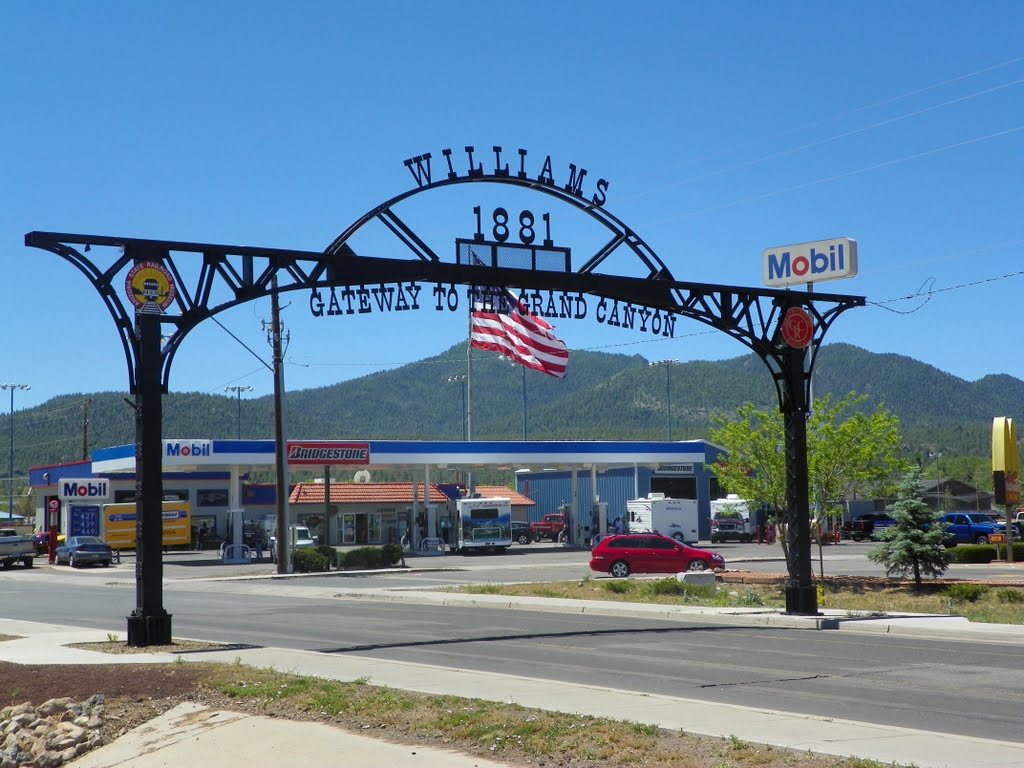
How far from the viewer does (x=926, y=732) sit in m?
10.2

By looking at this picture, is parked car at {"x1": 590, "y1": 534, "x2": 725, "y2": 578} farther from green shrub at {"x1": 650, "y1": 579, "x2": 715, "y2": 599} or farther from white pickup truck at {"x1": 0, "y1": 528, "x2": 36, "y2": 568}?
white pickup truck at {"x1": 0, "y1": 528, "x2": 36, "y2": 568}

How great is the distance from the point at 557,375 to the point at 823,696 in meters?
36.6

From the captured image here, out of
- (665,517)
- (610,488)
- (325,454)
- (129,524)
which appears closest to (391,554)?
(325,454)

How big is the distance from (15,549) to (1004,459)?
4149 cm

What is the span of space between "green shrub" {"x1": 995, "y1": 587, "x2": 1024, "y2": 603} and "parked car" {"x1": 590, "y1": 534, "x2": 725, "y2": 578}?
1291cm

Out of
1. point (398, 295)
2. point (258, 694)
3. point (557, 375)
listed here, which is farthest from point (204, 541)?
point (258, 694)

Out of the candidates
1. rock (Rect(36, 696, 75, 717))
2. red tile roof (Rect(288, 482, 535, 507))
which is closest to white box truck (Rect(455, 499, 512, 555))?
red tile roof (Rect(288, 482, 535, 507))

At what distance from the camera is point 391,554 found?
48938 millimetres

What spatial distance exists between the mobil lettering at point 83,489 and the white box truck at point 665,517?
2717 cm

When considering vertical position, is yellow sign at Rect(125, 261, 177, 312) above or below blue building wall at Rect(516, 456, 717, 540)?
above

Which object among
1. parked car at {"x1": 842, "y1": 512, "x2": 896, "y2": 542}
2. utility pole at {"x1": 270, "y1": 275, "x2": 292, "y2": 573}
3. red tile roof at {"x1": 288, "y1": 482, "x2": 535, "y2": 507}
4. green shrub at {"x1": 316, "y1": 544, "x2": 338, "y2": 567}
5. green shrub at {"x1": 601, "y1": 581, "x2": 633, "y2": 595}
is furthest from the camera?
red tile roof at {"x1": 288, "y1": 482, "x2": 535, "y2": 507}

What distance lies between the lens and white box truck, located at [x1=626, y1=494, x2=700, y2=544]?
200ft

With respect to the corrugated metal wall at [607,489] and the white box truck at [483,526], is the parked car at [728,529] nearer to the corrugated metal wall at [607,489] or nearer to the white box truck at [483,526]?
the corrugated metal wall at [607,489]

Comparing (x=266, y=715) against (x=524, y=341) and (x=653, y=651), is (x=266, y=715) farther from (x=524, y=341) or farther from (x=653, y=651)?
(x=524, y=341)
